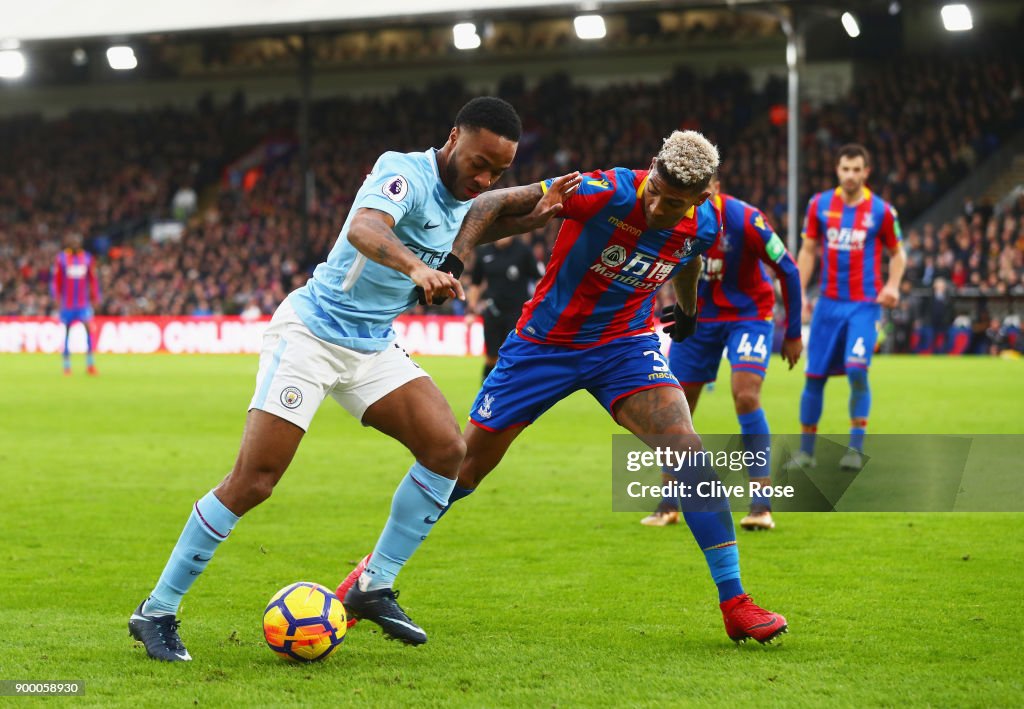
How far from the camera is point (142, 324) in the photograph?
31.5 m

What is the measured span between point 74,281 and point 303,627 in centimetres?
1802

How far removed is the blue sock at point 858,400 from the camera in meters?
10.0

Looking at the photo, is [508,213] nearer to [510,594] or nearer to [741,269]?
[510,594]

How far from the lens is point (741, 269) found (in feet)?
26.8

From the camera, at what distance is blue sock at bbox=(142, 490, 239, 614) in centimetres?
483

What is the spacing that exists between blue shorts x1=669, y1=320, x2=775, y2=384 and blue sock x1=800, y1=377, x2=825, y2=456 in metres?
1.72

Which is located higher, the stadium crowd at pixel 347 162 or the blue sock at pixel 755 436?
the stadium crowd at pixel 347 162

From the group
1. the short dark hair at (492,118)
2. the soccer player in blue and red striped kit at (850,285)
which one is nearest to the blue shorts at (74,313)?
the soccer player in blue and red striped kit at (850,285)

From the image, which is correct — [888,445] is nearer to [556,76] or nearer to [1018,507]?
[1018,507]

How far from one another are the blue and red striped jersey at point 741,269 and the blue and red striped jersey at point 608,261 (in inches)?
72.9

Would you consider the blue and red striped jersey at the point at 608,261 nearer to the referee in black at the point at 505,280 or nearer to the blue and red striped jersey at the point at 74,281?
the referee in black at the point at 505,280

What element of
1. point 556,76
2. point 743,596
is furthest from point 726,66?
point 743,596

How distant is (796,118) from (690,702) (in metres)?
25.0

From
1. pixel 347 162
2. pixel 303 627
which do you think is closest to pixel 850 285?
pixel 303 627
